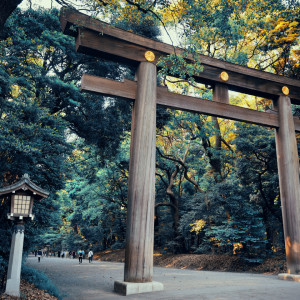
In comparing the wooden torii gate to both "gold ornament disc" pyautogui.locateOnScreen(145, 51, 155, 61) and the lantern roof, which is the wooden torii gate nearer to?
"gold ornament disc" pyautogui.locateOnScreen(145, 51, 155, 61)

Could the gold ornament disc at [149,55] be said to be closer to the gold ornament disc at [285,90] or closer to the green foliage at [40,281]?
the gold ornament disc at [285,90]

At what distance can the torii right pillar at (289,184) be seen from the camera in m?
8.51

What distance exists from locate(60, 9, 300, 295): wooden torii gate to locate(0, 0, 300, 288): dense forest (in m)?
0.72

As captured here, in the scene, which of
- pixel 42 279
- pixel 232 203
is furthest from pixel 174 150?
pixel 42 279

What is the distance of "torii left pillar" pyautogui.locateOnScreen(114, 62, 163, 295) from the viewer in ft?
20.9

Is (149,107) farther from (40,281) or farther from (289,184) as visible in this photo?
(40,281)

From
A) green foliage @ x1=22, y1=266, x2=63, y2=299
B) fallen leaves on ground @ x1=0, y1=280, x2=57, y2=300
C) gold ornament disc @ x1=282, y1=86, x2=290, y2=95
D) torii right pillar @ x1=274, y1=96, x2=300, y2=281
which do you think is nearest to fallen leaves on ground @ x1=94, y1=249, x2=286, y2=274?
torii right pillar @ x1=274, y1=96, x2=300, y2=281

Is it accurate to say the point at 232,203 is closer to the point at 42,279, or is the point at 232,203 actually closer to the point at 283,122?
the point at 283,122

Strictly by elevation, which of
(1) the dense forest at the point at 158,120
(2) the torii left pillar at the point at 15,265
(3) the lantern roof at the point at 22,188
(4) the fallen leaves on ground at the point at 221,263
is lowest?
(4) the fallen leaves on ground at the point at 221,263

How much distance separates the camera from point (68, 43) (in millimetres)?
11203

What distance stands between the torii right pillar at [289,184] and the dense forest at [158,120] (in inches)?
140

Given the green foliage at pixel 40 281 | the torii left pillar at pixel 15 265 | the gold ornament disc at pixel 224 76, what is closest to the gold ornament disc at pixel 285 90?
the gold ornament disc at pixel 224 76

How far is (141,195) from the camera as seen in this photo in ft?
22.3

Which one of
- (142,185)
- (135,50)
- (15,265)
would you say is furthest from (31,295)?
(135,50)
